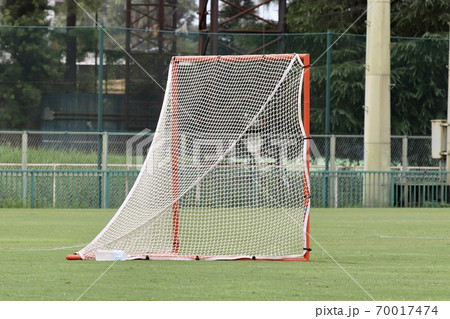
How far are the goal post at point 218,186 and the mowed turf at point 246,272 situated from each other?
2.14ft

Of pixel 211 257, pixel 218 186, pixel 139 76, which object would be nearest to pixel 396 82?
pixel 139 76

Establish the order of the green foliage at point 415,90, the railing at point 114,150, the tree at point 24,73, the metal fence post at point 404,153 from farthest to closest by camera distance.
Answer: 1. the green foliage at point 415,90
2. the metal fence post at point 404,153
3. the tree at point 24,73
4. the railing at point 114,150

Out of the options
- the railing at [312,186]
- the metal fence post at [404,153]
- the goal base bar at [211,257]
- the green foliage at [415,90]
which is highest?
the green foliage at [415,90]

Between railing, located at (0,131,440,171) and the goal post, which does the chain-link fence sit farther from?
the goal post

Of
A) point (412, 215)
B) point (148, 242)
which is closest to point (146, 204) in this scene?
point (148, 242)

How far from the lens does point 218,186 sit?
22016 mm

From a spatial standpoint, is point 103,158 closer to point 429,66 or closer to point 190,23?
point 429,66

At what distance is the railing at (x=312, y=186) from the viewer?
24.6 m

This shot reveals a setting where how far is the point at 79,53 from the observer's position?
28047 mm

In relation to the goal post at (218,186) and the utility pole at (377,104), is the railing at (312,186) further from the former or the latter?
the goal post at (218,186)

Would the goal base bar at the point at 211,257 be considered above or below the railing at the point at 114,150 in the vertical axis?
below

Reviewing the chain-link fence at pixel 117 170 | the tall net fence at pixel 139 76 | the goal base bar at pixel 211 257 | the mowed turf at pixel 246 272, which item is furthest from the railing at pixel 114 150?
the goal base bar at pixel 211 257

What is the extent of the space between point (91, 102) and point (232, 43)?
15.8 ft

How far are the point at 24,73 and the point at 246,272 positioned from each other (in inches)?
680
